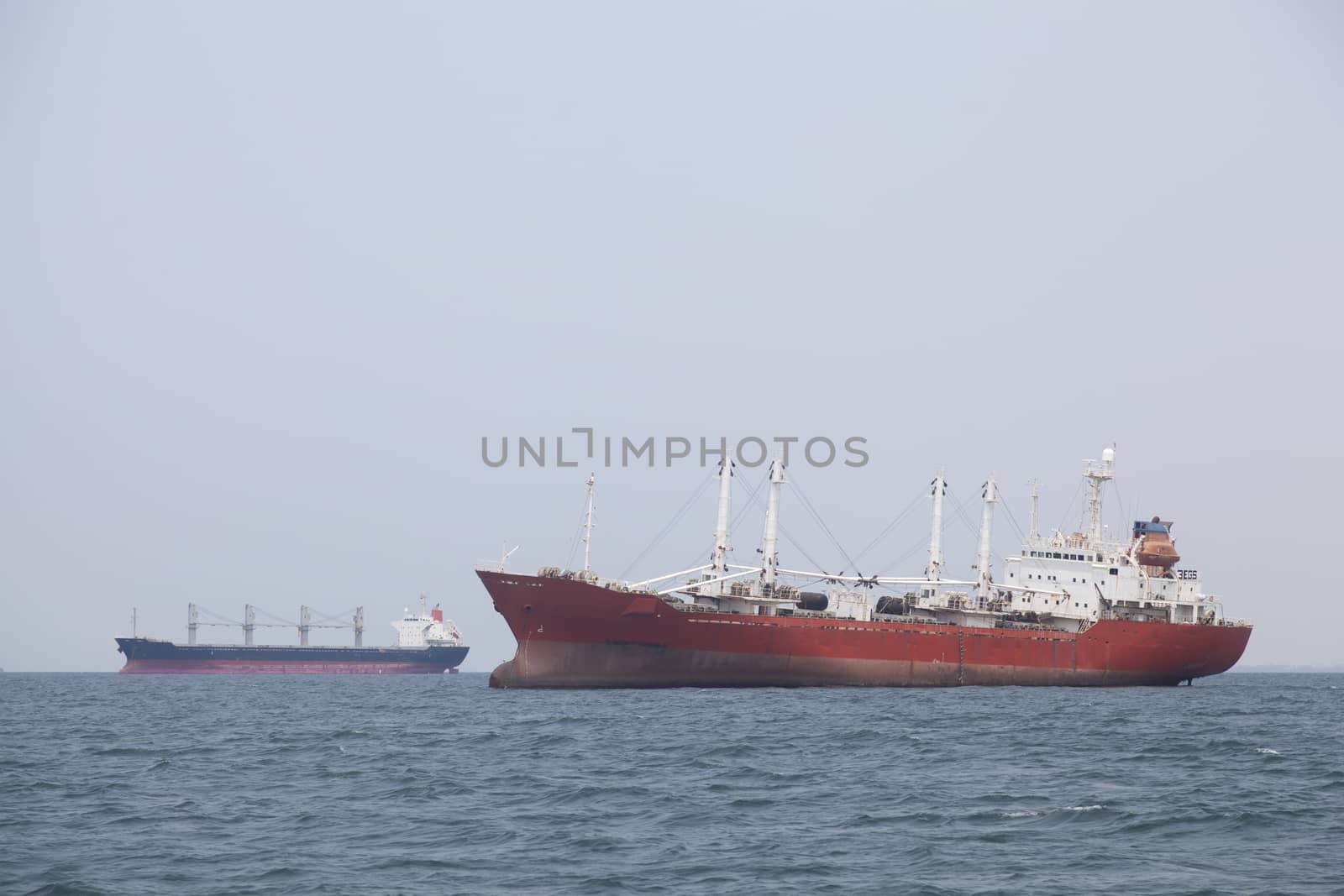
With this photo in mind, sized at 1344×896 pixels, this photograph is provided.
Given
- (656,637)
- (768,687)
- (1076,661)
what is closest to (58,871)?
(656,637)

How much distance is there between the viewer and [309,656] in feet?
480

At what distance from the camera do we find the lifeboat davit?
7012cm

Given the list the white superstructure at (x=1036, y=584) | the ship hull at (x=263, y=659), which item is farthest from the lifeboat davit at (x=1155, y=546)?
the ship hull at (x=263, y=659)

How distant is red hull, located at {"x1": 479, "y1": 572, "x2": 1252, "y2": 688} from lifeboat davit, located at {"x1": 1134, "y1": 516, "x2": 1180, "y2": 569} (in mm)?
4115

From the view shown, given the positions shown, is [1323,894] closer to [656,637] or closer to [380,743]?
[380,743]

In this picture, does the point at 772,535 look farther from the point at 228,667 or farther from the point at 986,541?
the point at 228,667

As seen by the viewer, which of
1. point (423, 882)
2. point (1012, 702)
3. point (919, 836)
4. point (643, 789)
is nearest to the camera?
point (423, 882)

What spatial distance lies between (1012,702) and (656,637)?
1580 cm

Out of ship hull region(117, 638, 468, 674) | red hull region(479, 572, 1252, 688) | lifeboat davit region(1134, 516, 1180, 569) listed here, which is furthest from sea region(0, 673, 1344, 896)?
ship hull region(117, 638, 468, 674)

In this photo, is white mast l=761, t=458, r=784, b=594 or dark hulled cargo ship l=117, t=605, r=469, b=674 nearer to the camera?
white mast l=761, t=458, r=784, b=594

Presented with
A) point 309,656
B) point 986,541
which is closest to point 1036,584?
point 986,541

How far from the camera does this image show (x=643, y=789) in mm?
28203

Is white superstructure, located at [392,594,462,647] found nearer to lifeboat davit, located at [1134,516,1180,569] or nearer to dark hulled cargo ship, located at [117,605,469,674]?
dark hulled cargo ship, located at [117,605,469,674]

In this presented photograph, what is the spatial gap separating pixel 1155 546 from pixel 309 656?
342ft
